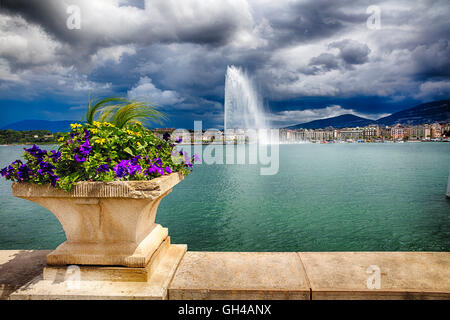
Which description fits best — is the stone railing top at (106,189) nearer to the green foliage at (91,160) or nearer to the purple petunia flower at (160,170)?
the green foliage at (91,160)

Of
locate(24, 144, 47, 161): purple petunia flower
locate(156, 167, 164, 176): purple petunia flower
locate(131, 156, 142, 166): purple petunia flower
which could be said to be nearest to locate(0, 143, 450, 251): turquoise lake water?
locate(156, 167, 164, 176): purple petunia flower

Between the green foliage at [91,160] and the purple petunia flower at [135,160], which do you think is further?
the purple petunia flower at [135,160]

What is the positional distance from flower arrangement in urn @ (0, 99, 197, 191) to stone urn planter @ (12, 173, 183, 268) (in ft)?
0.37

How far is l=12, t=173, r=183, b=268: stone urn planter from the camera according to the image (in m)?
2.83

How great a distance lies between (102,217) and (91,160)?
60 centimetres

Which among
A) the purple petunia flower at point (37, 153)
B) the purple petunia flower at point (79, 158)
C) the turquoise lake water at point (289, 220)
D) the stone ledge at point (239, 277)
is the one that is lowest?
the turquoise lake water at point (289, 220)

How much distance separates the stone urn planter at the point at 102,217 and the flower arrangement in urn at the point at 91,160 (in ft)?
0.37

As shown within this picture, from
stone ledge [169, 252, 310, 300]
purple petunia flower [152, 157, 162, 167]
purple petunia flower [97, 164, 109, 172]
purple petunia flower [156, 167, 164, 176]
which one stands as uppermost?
purple petunia flower [152, 157, 162, 167]

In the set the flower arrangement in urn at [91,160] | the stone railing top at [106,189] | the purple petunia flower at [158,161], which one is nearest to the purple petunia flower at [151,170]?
the flower arrangement in urn at [91,160]

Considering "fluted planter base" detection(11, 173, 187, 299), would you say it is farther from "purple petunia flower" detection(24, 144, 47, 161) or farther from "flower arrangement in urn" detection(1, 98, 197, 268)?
"purple petunia flower" detection(24, 144, 47, 161)

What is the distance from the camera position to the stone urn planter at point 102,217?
111 inches

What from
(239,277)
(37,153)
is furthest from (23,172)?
(239,277)
